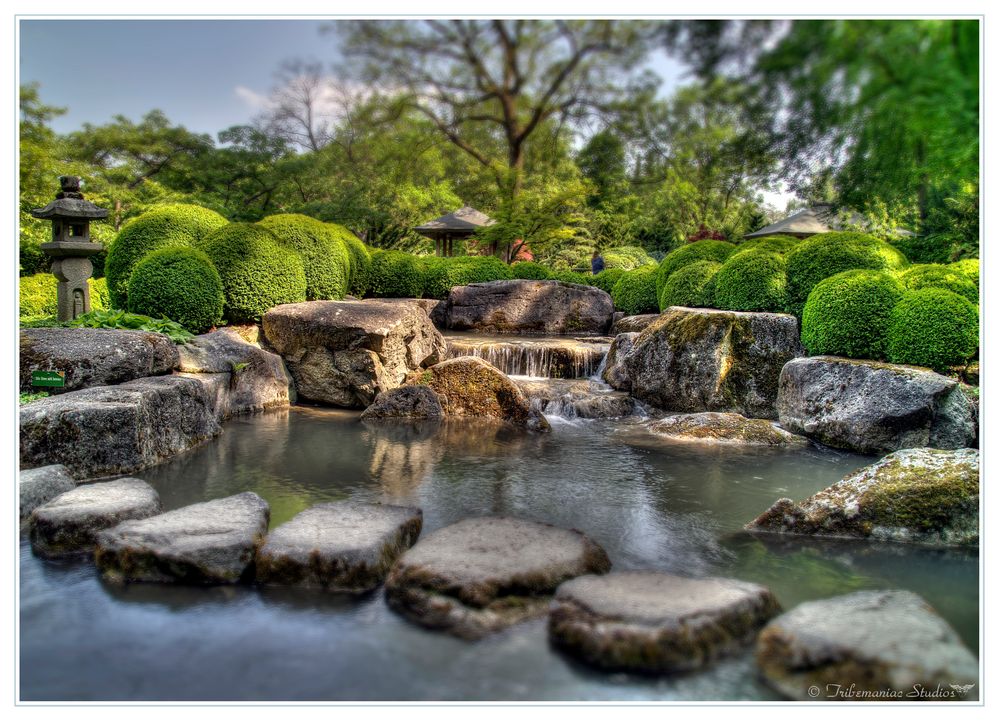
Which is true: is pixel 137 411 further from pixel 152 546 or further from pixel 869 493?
pixel 869 493

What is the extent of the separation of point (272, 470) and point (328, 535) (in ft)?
7.24

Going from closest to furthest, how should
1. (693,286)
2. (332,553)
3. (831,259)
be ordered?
(332,553), (831,259), (693,286)

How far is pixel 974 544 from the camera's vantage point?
3986 mm

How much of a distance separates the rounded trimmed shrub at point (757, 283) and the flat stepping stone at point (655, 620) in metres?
6.74

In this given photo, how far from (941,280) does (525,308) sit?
28.5ft

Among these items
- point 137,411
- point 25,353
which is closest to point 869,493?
point 137,411

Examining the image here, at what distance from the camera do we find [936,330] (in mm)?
6332

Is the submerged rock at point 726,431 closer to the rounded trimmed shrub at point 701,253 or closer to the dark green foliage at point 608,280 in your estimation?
the rounded trimmed shrub at point 701,253

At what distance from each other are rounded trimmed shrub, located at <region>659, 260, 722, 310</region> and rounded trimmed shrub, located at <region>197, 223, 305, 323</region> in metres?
6.10

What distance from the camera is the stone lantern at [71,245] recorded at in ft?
24.9

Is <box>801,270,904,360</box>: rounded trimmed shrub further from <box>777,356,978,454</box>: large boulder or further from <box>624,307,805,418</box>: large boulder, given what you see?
<box>624,307,805,418</box>: large boulder

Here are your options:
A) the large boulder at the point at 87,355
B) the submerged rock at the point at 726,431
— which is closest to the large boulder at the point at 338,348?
the large boulder at the point at 87,355

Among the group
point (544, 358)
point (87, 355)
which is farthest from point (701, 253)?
point (87, 355)

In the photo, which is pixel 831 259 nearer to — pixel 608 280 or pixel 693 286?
pixel 693 286
